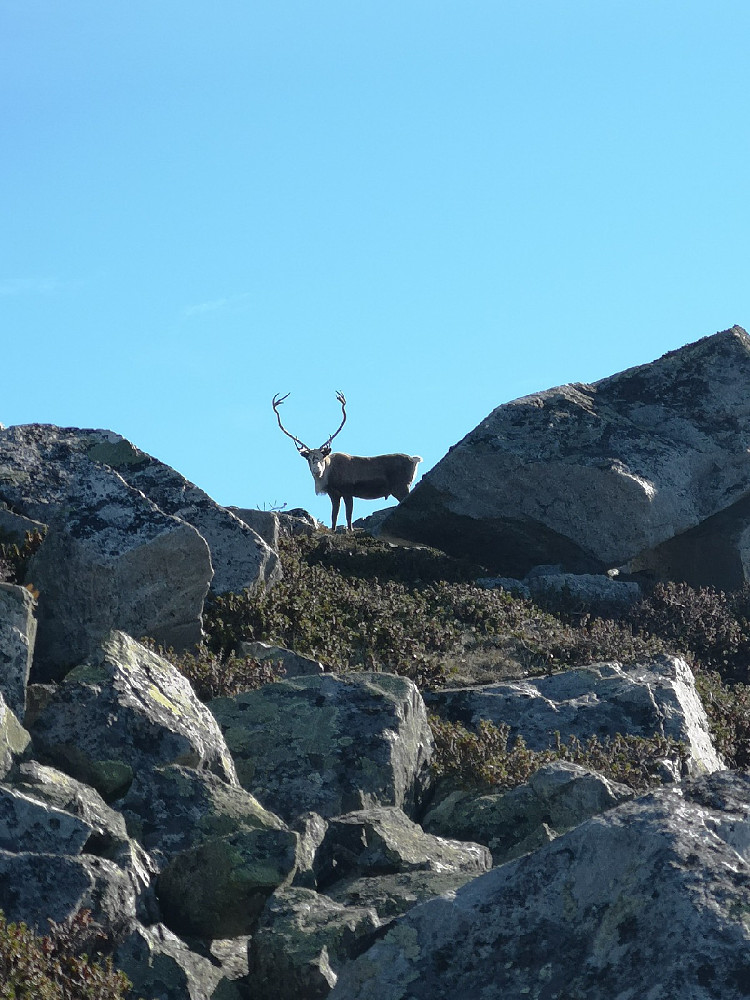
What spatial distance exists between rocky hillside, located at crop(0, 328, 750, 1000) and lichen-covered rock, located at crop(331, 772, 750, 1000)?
0.03 ft

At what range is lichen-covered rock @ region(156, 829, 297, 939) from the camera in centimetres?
586

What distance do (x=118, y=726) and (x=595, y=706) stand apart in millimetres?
4467

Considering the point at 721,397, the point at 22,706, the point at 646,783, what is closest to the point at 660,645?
the point at 646,783

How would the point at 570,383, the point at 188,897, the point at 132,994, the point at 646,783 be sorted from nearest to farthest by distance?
the point at 132,994 → the point at 188,897 → the point at 646,783 → the point at 570,383

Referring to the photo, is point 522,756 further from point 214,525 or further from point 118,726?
point 214,525

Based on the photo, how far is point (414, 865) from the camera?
6418mm

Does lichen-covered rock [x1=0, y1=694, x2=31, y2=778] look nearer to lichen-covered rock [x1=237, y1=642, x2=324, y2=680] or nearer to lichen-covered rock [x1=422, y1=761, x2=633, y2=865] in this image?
lichen-covered rock [x1=422, y1=761, x2=633, y2=865]

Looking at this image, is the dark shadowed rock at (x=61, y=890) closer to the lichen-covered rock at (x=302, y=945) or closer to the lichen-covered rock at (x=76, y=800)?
the lichen-covered rock at (x=76, y=800)

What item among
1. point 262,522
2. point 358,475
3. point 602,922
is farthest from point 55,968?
point 358,475

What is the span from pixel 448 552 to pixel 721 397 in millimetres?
5215

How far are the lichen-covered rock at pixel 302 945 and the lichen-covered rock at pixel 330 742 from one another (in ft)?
7.03

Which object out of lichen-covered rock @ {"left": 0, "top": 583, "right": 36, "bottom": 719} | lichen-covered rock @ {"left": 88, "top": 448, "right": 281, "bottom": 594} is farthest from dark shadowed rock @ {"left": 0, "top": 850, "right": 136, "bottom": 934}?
lichen-covered rock @ {"left": 88, "top": 448, "right": 281, "bottom": 594}

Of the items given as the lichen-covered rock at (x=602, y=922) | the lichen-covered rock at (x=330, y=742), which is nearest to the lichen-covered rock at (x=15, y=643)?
the lichen-covered rock at (x=330, y=742)

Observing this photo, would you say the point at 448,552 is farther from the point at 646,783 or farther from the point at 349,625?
the point at 646,783
